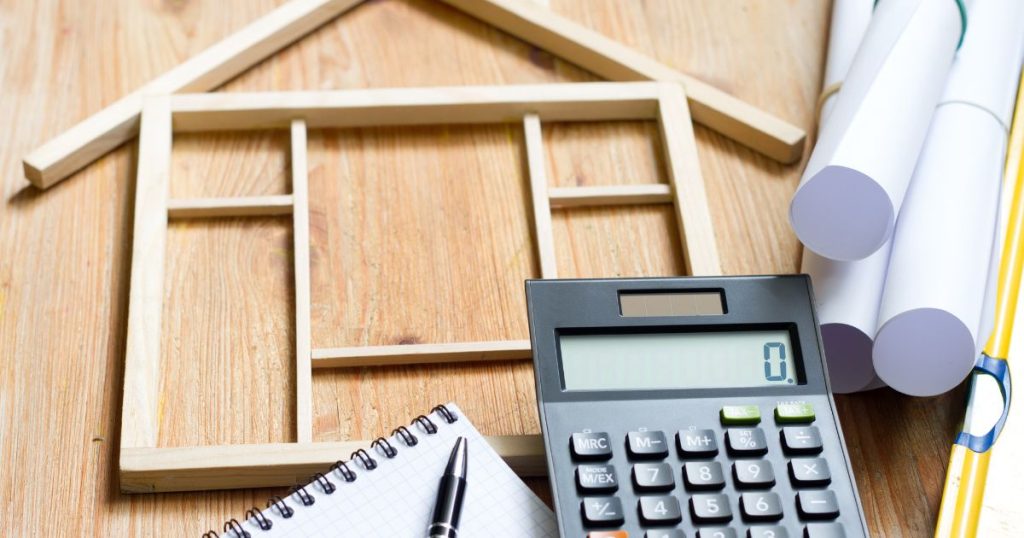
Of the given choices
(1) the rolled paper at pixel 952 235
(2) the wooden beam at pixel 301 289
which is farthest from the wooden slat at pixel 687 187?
(2) the wooden beam at pixel 301 289

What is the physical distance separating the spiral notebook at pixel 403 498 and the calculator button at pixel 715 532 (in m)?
0.08

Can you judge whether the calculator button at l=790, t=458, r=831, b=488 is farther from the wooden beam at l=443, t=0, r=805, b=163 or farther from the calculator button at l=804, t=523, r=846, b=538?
the wooden beam at l=443, t=0, r=805, b=163

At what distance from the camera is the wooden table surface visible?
25.4 inches

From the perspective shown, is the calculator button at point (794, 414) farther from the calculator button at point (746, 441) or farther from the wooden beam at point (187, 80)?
the wooden beam at point (187, 80)

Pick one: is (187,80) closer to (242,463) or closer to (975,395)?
(242,463)

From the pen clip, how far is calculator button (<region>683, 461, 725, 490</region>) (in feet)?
0.57

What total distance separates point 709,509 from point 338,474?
0.19m

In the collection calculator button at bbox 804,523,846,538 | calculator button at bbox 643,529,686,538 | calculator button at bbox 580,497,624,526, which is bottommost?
calculator button at bbox 804,523,846,538

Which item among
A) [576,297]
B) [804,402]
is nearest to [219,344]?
[576,297]

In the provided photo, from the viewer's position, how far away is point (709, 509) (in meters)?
0.55

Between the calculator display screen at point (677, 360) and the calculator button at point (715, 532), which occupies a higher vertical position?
the calculator display screen at point (677, 360)

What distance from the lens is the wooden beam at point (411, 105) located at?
773mm

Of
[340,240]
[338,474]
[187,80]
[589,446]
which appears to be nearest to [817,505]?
[589,446]

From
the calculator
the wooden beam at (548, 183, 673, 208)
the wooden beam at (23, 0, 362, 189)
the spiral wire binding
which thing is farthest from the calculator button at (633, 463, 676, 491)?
the wooden beam at (23, 0, 362, 189)
